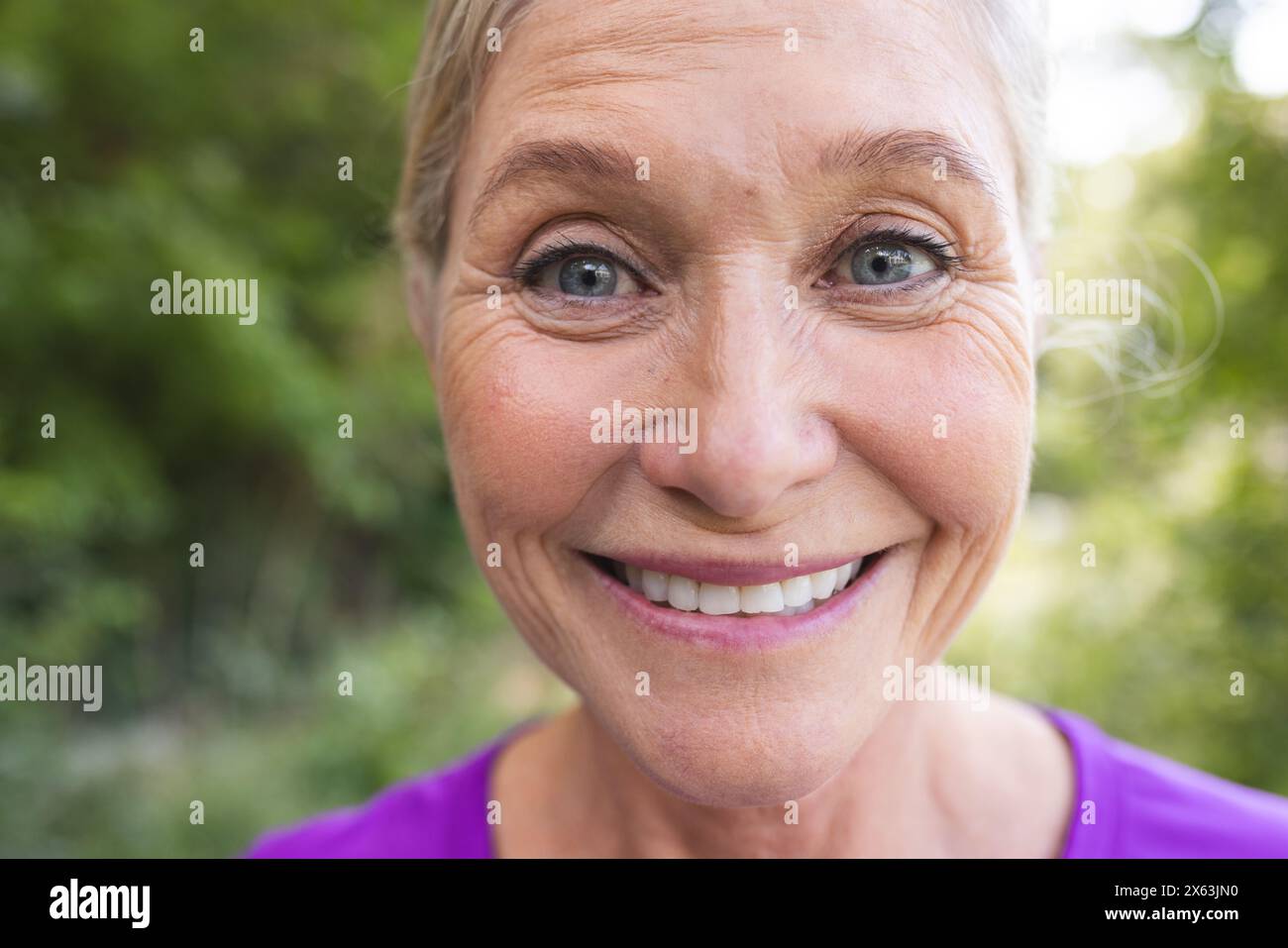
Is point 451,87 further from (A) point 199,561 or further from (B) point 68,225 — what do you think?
(A) point 199,561

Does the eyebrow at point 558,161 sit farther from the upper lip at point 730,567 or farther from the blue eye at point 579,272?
the upper lip at point 730,567

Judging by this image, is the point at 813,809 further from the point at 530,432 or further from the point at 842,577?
the point at 530,432

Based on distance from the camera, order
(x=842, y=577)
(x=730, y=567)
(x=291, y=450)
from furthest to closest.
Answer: (x=291, y=450), (x=842, y=577), (x=730, y=567)

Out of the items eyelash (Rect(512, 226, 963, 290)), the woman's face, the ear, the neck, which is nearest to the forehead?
the woman's face

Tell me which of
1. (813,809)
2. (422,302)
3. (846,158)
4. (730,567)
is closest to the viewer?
(846,158)

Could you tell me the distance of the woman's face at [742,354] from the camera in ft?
4.15

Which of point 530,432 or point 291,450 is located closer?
point 530,432

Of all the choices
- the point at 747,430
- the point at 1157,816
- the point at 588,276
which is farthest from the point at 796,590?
the point at 1157,816

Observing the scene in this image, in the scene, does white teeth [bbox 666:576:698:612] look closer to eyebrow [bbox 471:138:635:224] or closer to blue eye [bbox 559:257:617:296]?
blue eye [bbox 559:257:617:296]

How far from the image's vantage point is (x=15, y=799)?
475 cm

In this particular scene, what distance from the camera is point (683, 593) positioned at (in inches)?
56.3

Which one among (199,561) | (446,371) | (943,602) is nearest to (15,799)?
(199,561)

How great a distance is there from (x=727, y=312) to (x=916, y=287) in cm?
30

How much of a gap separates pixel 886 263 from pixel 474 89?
2.36 feet
